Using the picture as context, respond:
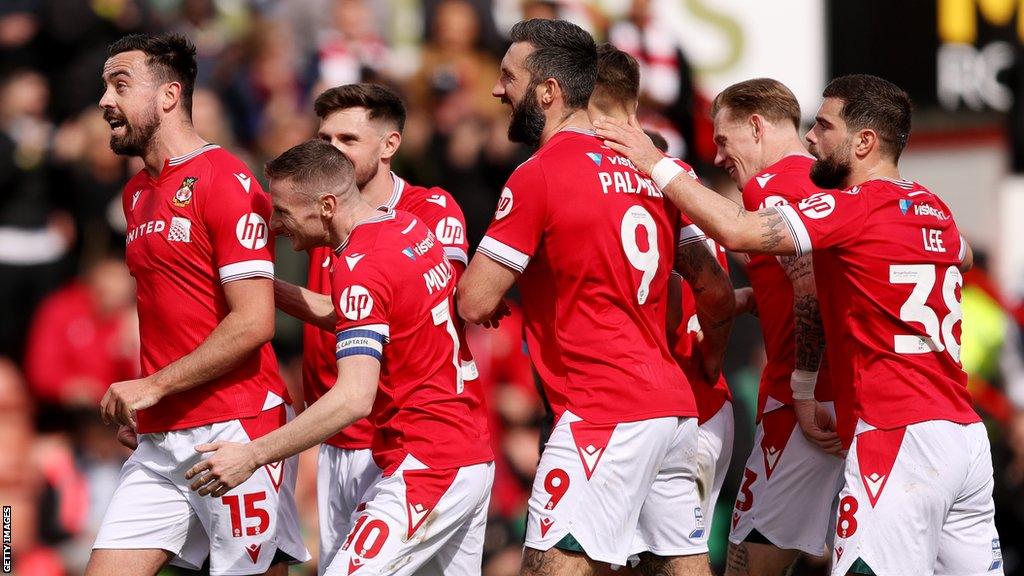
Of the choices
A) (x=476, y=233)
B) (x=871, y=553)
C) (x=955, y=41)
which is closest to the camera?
(x=871, y=553)

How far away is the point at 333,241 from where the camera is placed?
602cm

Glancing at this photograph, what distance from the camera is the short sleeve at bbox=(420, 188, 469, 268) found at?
6707 mm

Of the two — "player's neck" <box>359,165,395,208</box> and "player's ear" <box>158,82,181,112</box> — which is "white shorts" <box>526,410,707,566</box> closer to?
"player's neck" <box>359,165,395,208</box>

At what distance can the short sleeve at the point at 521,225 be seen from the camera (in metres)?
5.82

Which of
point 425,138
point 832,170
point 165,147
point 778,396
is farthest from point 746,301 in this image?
point 425,138

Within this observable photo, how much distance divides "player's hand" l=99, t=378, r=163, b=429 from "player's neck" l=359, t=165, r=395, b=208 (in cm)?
146

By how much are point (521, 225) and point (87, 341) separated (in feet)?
19.7

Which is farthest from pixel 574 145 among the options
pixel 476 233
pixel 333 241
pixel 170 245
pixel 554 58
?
pixel 476 233

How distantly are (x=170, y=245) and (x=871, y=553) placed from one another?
3135 millimetres

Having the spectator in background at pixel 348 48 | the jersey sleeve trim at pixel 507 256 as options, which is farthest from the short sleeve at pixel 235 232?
the spectator in background at pixel 348 48

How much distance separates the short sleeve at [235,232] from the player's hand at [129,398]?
1.77 ft

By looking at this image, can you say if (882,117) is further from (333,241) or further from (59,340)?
(59,340)

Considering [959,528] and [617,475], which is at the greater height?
[617,475]

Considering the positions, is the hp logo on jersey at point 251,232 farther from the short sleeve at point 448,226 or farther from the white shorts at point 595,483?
the white shorts at point 595,483
